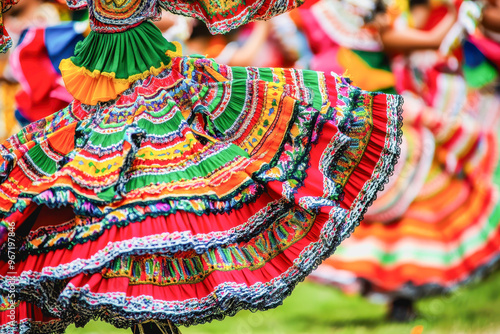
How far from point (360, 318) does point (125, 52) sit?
7.83 feet

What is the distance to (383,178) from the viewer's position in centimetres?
227

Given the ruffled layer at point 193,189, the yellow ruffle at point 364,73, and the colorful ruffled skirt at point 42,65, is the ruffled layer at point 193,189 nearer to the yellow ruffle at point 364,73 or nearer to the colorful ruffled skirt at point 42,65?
the colorful ruffled skirt at point 42,65

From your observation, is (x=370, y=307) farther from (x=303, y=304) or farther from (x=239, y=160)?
(x=239, y=160)

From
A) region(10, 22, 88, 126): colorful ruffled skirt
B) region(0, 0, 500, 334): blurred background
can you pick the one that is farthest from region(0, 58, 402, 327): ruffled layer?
region(0, 0, 500, 334): blurred background

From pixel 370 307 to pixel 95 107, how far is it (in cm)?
238

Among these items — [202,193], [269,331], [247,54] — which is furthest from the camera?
[247,54]

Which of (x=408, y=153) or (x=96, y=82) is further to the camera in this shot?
(x=408, y=153)

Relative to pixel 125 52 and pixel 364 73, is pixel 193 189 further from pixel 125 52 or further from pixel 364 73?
pixel 364 73

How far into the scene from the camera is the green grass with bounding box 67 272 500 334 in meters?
3.80

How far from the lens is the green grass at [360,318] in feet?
12.5

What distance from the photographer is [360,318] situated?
3.98 metres

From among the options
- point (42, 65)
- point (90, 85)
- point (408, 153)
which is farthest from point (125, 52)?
point (408, 153)

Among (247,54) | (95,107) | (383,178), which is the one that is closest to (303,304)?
(247,54)

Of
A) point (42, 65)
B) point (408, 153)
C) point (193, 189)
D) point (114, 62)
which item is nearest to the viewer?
point (193, 189)
